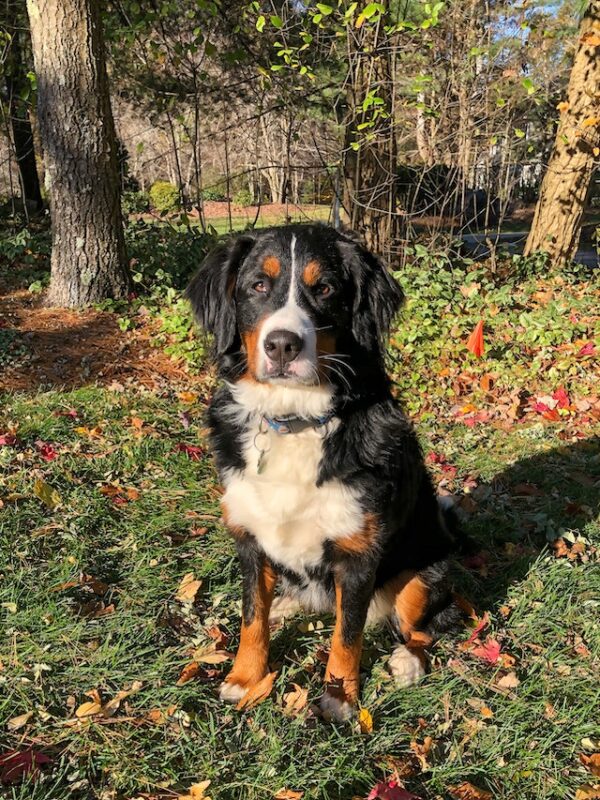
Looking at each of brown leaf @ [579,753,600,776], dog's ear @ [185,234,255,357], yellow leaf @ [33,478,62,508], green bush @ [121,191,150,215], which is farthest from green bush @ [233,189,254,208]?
brown leaf @ [579,753,600,776]

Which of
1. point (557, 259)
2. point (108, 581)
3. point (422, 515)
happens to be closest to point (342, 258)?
point (422, 515)

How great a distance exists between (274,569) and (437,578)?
2.39 feet

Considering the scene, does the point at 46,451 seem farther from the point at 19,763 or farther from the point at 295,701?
the point at 295,701

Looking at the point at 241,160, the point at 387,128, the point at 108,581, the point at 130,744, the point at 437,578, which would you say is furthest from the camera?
the point at 241,160

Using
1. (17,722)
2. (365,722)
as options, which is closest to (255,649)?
(365,722)

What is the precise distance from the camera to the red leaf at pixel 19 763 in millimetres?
2049

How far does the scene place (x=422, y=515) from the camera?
9.30ft

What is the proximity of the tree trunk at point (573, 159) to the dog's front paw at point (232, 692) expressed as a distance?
22.8 feet

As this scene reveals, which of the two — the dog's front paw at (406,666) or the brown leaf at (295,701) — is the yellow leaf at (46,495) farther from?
the dog's front paw at (406,666)

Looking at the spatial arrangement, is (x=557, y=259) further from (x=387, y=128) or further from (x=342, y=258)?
(x=342, y=258)

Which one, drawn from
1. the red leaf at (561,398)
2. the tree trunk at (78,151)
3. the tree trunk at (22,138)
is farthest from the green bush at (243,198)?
the red leaf at (561,398)

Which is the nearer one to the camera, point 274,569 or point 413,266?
point 274,569

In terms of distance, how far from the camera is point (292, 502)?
2350 mm

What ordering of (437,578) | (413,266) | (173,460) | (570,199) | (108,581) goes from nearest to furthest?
(437,578)
(108,581)
(173,460)
(413,266)
(570,199)
